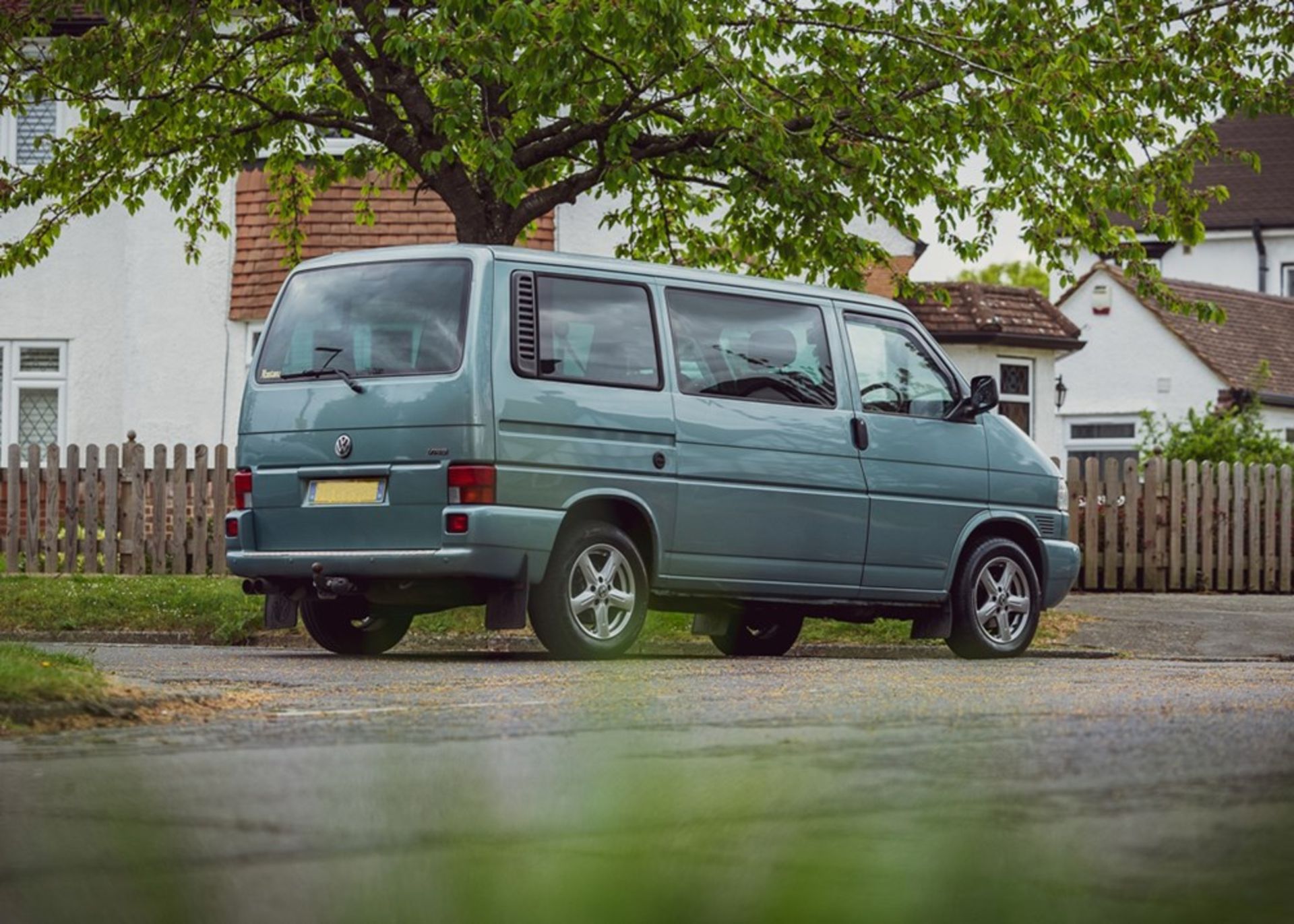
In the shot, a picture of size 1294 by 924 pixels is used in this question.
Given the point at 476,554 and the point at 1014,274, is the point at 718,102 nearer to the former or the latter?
the point at 476,554

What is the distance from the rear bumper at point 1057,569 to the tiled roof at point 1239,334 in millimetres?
26630

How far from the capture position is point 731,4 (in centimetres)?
1550

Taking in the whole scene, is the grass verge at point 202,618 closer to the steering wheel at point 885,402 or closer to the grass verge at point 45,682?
the steering wheel at point 885,402

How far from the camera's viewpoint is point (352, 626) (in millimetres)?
12461

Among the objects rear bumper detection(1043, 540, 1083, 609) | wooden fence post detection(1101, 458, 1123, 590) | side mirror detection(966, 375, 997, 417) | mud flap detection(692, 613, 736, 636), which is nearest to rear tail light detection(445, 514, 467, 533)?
mud flap detection(692, 613, 736, 636)

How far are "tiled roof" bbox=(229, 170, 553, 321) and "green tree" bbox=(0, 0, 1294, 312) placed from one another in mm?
7462

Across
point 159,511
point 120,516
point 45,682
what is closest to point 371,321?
point 45,682

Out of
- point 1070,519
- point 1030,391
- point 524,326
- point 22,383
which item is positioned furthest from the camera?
point 1030,391

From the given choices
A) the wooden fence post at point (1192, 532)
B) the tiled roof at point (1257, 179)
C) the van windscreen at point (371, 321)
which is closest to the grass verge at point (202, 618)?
the van windscreen at point (371, 321)

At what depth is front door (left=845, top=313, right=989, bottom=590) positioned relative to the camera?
40.4ft

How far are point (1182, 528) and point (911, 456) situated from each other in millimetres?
11141

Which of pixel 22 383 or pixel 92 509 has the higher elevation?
pixel 22 383

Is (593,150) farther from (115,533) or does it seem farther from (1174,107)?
(115,533)

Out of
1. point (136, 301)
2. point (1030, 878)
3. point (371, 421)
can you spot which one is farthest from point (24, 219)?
point (1030, 878)
